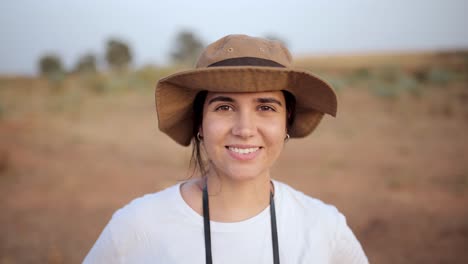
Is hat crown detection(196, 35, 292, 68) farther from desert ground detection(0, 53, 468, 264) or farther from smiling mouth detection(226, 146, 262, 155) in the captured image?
desert ground detection(0, 53, 468, 264)

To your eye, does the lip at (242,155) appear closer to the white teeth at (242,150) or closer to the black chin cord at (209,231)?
the white teeth at (242,150)

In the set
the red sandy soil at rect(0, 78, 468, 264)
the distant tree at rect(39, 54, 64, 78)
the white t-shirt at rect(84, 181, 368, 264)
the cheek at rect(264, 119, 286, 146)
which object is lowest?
the red sandy soil at rect(0, 78, 468, 264)

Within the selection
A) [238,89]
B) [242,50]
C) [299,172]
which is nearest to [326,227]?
[238,89]

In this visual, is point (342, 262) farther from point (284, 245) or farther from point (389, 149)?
point (389, 149)

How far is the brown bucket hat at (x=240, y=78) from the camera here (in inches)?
61.7

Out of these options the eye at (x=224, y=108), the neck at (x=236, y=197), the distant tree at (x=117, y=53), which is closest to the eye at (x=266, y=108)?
the eye at (x=224, y=108)

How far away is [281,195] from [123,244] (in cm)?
74

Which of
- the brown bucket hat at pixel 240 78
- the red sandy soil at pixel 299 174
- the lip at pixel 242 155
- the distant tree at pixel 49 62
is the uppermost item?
the distant tree at pixel 49 62

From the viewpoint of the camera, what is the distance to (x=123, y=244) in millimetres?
1647

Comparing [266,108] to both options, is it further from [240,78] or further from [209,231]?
[209,231]

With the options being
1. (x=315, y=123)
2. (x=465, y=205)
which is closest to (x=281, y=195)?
(x=315, y=123)

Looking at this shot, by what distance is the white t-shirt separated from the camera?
161 centimetres

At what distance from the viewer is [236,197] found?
1786mm

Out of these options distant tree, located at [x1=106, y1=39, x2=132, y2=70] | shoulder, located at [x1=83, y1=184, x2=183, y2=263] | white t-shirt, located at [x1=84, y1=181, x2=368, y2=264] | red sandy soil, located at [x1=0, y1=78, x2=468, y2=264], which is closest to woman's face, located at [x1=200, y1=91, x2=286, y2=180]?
white t-shirt, located at [x1=84, y1=181, x2=368, y2=264]
